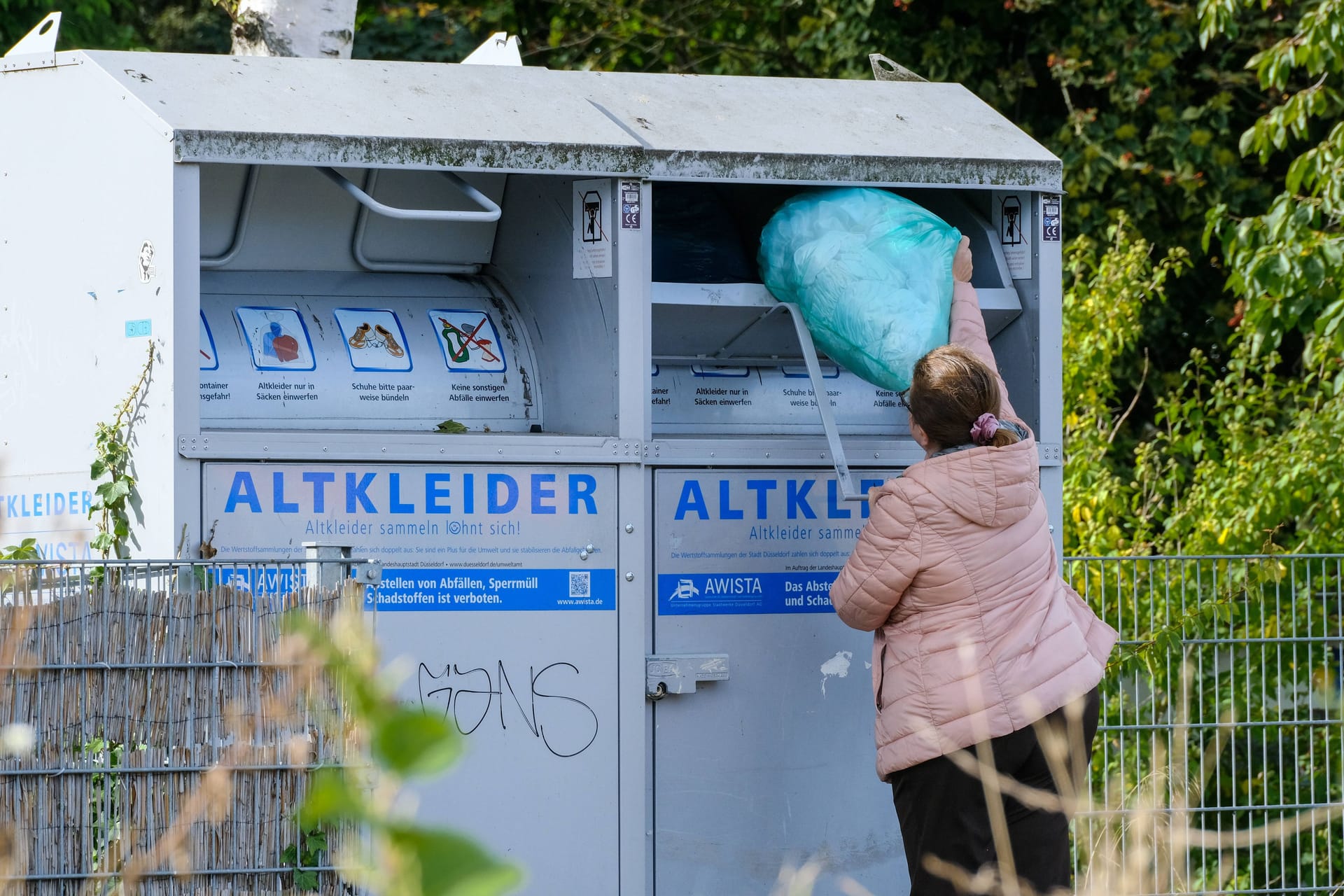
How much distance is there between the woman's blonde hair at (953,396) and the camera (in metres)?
3.49

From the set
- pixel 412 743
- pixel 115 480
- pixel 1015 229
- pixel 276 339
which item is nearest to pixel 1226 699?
pixel 1015 229

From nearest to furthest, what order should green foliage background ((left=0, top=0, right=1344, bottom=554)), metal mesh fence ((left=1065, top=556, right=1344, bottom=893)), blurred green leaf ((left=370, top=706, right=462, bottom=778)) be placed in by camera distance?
1. blurred green leaf ((left=370, top=706, right=462, bottom=778))
2. metal mesh fence ((left=1065, top=556, right=1344, bottom=893))
3. green foliage background ((left=0, top=0, right=1344, bottom=554))

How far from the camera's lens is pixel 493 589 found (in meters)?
3.79

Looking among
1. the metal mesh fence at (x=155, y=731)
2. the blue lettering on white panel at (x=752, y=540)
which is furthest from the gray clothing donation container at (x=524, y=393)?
the metal mesh fence at (x=155, y=731)

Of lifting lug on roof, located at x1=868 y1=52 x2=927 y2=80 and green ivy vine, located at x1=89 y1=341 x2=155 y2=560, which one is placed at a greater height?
lifting lug on roof, located at x1=868 y1=52 x2=927 y2=80

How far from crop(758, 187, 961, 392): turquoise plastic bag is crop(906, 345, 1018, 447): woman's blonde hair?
33 centimetres

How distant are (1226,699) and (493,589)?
8.49 feet

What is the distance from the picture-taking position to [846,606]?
353cm

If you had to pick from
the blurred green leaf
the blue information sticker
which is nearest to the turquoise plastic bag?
the blue information sticker

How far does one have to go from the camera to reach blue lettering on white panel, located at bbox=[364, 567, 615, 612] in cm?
372

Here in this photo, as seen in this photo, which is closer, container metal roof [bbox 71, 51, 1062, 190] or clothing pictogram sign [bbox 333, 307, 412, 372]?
container metal roof [bbox 71, 51, 1062, 190]

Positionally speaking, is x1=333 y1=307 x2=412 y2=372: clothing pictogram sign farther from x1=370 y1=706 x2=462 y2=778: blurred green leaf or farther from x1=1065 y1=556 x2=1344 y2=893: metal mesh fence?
x1=370 y1=706 x2=462 y2=778: blurred green leaf

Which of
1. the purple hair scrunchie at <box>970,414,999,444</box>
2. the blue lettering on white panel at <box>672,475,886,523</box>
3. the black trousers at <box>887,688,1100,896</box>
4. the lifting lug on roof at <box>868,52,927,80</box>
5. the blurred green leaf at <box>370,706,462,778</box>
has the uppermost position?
the lifting lug on roof at <box>868,52,927,80</box>

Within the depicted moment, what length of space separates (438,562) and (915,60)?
20.4ft
